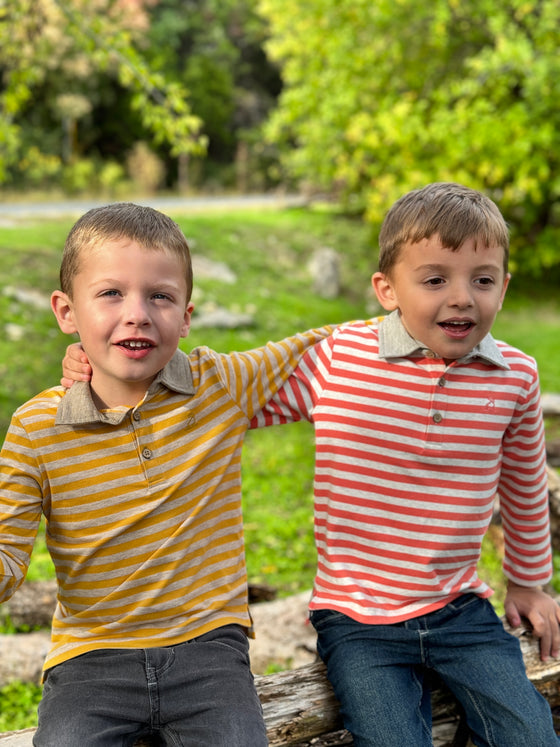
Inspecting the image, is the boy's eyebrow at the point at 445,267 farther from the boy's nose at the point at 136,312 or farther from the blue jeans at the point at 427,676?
the blue jeans at the point at 427,676

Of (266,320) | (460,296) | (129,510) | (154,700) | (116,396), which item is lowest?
(154,700)

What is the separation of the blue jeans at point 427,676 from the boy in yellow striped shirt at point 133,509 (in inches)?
9.5

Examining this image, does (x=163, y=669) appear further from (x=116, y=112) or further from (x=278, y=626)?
(x=116, y=112)

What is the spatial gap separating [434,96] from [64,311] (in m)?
7.59

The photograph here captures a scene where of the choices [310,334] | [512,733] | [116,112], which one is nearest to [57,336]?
[310,334]

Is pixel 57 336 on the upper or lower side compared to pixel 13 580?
upper

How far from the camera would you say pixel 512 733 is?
1.72 meters

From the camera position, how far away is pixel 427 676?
1910mm

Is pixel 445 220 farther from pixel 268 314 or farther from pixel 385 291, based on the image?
pixel 268 314

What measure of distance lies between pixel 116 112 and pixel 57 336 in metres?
14.4

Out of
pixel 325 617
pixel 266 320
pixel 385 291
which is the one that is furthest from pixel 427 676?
pixel 266 320

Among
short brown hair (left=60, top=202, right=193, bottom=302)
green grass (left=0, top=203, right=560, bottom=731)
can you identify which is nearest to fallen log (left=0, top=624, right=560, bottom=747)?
short brown hair (left=60, top=202, right=193, bottom=302)

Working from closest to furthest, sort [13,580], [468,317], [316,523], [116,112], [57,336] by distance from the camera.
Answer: [13,580]
[468,317]
[316,523]
[57,336]
[116,112]

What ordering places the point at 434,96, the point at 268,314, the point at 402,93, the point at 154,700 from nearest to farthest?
1. the point at 154,700
2. the point at 268,314
3. the point at 434,96
4. the point at 402,93
